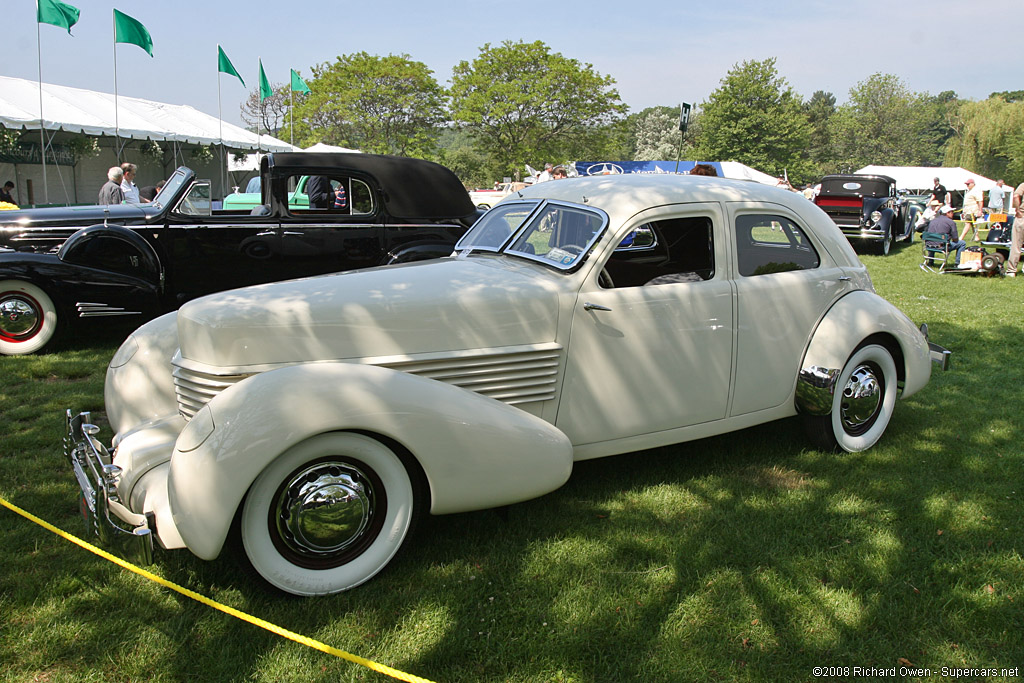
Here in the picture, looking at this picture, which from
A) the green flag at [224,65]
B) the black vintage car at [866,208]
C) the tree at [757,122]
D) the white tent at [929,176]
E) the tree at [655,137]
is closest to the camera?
the black vintage car at [866,208]

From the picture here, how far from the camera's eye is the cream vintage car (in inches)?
109

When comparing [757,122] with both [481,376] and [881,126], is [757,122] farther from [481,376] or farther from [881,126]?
[481,376]

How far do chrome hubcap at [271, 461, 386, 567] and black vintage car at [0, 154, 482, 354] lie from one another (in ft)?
16.0

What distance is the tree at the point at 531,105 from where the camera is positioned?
42.4 meters

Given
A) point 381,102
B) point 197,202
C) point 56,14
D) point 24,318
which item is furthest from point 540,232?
point 381,102

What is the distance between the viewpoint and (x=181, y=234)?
Answer: 750 cm

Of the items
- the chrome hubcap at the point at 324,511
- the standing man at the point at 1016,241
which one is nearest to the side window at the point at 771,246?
the chrome hubcap at the point at 324,511

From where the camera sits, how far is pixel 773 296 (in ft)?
13.6

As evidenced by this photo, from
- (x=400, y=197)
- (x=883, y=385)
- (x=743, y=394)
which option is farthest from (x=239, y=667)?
(x=400, y=197)

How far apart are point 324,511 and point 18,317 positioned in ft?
17.9

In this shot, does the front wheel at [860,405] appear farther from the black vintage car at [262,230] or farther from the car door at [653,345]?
the black vintage car at [262,230]

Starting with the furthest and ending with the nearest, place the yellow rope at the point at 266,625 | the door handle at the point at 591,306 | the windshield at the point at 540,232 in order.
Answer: the windshield at the point at 540,232, the door handle at the point at 591,306, the yellow rope at the point at 266,625

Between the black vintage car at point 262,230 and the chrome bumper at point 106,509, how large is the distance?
437cm

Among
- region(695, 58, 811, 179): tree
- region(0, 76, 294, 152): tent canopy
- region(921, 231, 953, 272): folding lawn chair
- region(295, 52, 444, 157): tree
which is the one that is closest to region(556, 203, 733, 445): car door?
region(921, 231, 953, 272): folding lawn chair
